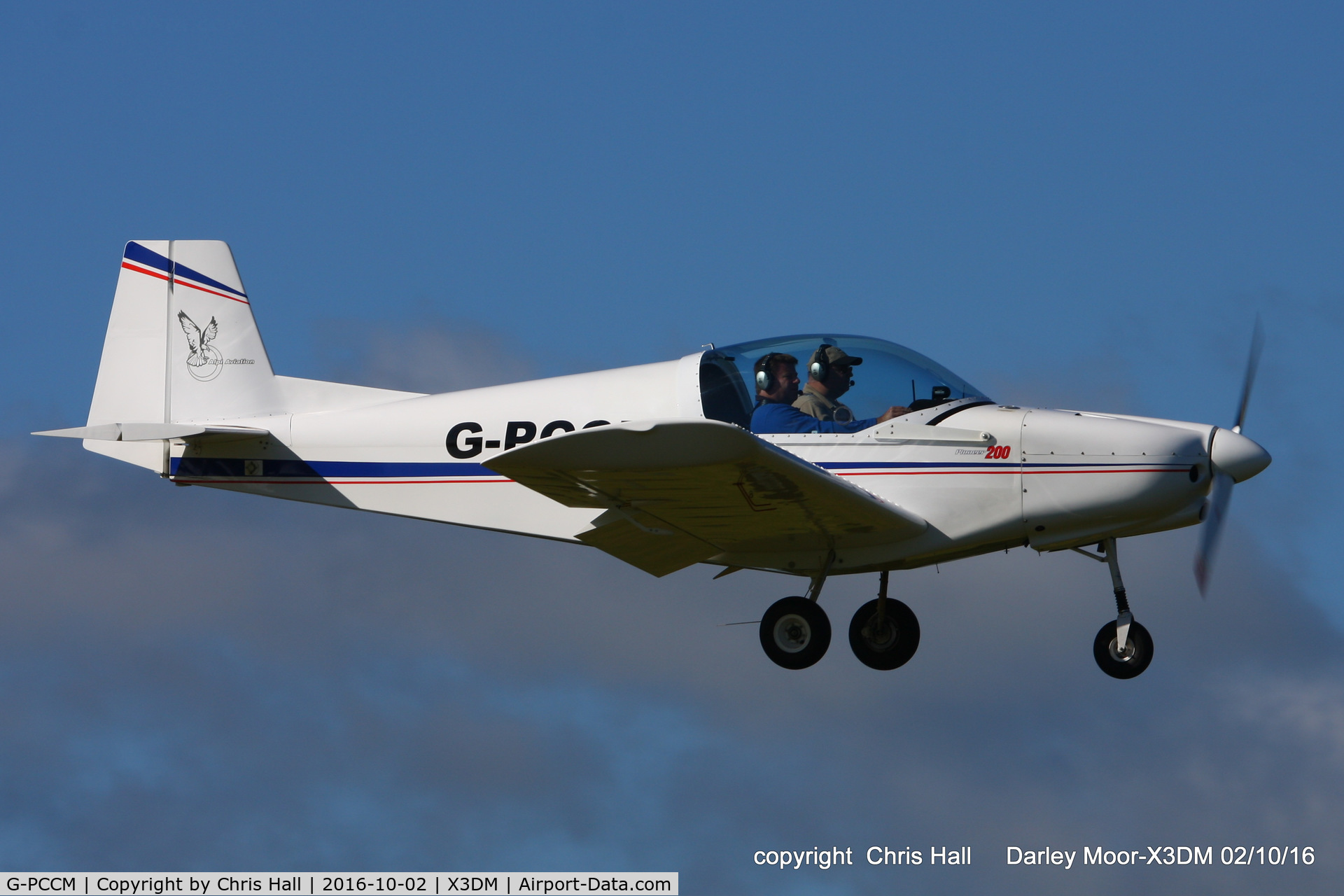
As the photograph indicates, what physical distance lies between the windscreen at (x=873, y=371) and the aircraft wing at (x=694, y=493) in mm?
824

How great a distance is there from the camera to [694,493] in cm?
1151

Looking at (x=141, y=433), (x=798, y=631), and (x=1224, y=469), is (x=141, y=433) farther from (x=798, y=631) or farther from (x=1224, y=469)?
(x=1224, y=469)

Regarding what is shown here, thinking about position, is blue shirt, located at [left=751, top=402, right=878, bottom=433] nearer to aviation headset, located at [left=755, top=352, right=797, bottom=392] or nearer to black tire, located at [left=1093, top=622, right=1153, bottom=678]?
aviation headset, located at [left=755, top=352, right=797, bottom=392]

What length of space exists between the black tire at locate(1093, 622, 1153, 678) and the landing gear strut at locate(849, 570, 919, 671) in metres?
1.55

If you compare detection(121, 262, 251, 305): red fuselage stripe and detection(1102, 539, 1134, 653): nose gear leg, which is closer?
detection(1102, 539, 1134, 653): nose gear leg

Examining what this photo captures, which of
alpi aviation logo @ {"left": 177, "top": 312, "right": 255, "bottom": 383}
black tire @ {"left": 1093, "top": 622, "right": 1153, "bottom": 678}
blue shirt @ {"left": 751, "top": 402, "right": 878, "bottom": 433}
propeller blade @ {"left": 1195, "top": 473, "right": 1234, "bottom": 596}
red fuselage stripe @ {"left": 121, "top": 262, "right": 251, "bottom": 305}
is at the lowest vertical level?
black tire @ {"left": 1093, "top": 622, "right": 1153, "bottom": 678}

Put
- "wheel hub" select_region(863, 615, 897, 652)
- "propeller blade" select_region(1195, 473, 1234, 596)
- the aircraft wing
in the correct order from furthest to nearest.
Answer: "wheel hub" select_region(863, 615, 897, 652), "propeller blade" select_region(1195, 473, 1234, 596), the aircraft wing

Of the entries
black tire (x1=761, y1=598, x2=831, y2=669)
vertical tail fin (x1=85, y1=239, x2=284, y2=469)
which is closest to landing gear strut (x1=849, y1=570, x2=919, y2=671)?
black tire (x1=761, y1=598, x2=831, y2=669)

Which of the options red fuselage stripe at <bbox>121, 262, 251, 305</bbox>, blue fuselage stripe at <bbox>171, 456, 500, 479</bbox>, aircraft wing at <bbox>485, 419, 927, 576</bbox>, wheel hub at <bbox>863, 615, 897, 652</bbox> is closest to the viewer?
aircraft wing at <bbox>485, 419, 927, 576</bbox>

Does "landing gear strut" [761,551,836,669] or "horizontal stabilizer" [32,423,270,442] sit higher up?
"horizontal stabilizer" [32,423,270,442]

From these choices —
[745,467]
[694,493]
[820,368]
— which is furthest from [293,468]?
[745,467]

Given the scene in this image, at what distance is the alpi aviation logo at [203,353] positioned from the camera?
14.7m

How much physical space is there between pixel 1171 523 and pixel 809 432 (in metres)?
2.78

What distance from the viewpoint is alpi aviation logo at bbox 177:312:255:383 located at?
578 inches
